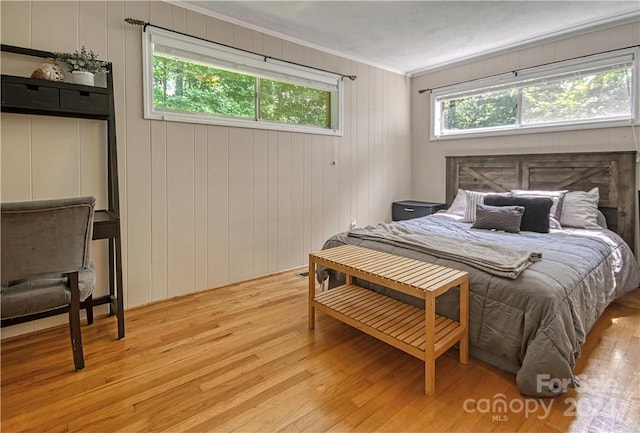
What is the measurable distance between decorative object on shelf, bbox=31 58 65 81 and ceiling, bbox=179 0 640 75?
3.82 ft

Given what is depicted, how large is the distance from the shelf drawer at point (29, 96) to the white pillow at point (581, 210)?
4133 mm

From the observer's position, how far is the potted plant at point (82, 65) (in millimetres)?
2275

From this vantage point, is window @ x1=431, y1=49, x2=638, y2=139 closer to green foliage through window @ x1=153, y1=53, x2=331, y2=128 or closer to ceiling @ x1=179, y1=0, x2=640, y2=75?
ceiling @ x1=179, y1=0, x2=640, y2=75

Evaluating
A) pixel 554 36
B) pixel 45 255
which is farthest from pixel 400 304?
pixel 554 36

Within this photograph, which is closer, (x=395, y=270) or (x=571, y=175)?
(x=395, y=270)

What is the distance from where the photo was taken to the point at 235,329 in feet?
8.01

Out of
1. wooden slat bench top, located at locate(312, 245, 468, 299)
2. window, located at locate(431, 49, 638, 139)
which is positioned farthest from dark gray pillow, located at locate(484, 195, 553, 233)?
wooden slat bench top, located at locate(312, 245, 468, 299)

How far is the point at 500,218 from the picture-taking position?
310 cm

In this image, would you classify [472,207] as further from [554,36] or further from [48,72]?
[48,72]

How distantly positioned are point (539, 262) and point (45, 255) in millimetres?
2750

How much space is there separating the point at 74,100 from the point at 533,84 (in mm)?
4205

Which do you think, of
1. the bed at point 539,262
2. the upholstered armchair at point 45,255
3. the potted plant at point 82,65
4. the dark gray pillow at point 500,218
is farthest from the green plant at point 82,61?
the dark gray pillow at point 500,218

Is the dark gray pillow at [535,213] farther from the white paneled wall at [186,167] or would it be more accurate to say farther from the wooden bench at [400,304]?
the white paneled wall at [186,167]

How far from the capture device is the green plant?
89.7 inches
